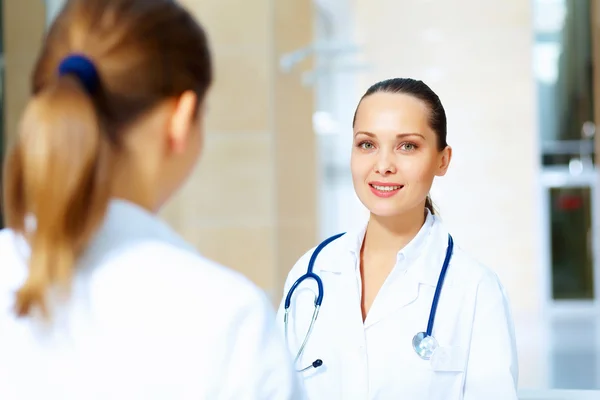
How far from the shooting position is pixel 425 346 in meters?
1.23

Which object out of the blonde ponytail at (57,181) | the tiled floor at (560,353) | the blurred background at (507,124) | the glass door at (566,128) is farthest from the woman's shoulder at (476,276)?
the glass door at (566,128)

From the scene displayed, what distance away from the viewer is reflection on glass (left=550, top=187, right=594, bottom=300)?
362 inches

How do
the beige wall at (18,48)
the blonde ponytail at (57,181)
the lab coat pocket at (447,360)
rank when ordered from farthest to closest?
the beige wall at (18,48) → the lab coat pocket at (447,360) → the blonde ponytail at (57,181)

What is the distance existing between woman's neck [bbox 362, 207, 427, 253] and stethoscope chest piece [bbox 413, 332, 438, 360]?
0.18 metres

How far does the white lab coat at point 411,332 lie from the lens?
1225 mm

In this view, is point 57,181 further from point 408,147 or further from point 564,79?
point 564,79

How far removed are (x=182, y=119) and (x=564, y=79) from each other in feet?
29.8

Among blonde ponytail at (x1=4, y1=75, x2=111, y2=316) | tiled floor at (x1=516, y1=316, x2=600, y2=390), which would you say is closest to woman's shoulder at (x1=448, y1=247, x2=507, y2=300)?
blonde ponytail at (x1=4, y1=75, x2=111, y2=316)

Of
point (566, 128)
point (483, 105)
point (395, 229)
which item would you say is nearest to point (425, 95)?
point (395, 229)

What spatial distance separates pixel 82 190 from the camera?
0.63 m

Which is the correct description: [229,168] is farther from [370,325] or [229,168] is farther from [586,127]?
[586,127]

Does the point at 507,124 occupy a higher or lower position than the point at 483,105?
lower

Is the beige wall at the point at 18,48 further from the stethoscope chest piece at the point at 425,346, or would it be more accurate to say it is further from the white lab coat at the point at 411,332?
the stethoscope chest piece at the point at 425,346

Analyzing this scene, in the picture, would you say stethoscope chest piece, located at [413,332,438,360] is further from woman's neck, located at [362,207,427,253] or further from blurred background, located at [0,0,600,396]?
blurred background, located at [0,0,600,396]
